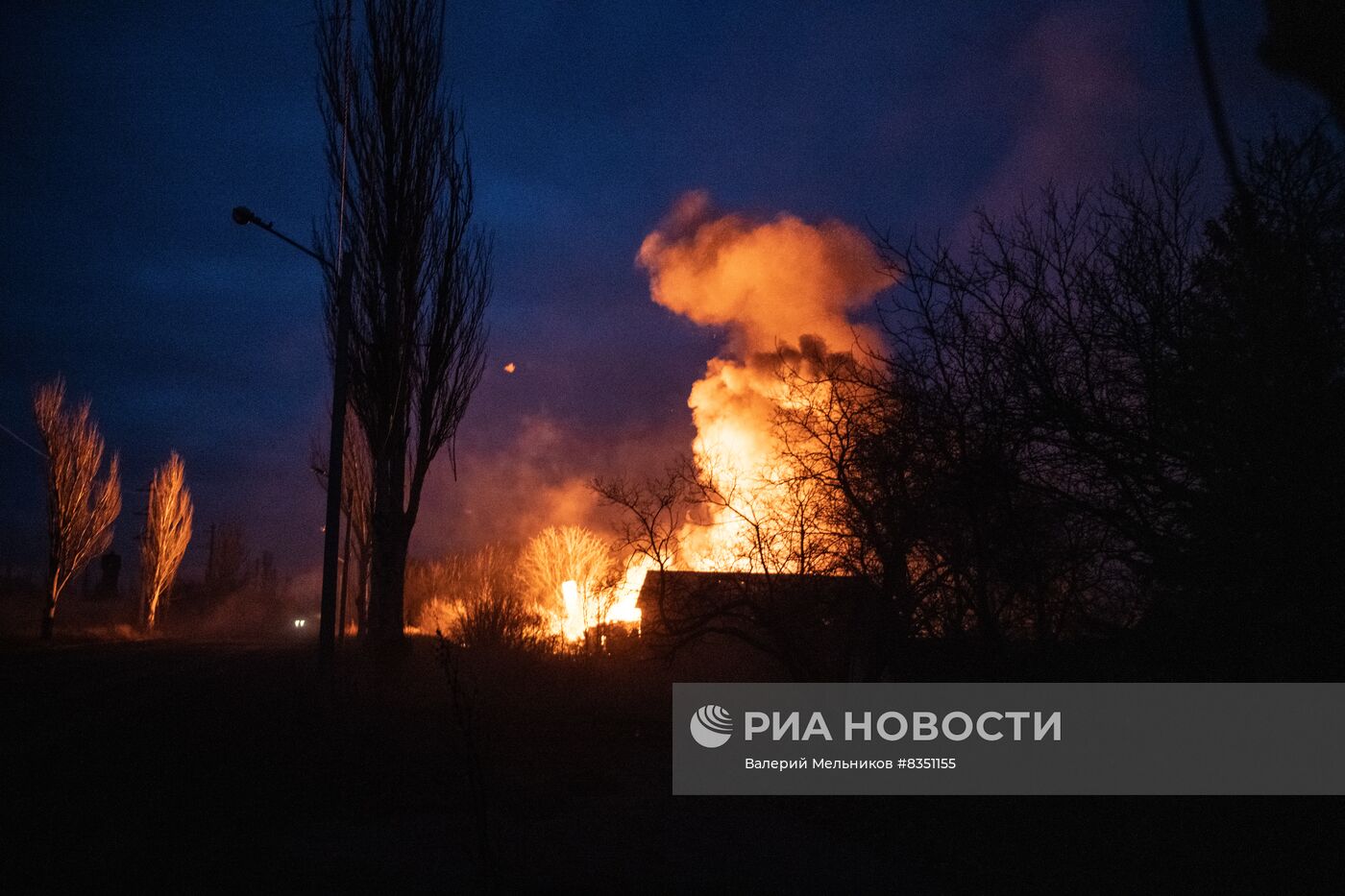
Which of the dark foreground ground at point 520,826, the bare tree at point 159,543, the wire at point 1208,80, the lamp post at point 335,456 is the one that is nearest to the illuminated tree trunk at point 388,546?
the lamp post at point 335,456

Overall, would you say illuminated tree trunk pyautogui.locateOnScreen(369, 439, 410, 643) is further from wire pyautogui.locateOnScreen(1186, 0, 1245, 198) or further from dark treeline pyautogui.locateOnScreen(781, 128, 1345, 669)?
wire pyautogui.locateOnScreen(1186, 0, 1245, 198)

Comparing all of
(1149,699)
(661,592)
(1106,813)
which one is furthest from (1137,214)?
(661,592)

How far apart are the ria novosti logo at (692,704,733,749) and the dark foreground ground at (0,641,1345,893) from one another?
0.64m

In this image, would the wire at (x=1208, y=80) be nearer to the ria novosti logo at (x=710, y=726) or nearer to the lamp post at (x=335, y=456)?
the ria novosti logo at (x=710, y=726)

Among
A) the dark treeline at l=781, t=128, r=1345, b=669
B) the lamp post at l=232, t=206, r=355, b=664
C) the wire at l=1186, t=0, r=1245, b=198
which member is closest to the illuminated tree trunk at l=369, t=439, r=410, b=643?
the lamp post at l=232, t=206, r=355, b=664

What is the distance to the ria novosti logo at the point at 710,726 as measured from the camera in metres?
8.16

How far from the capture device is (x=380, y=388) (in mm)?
17234

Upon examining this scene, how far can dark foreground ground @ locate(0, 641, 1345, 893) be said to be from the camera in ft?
19.1

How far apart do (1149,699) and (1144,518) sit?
1.40 m

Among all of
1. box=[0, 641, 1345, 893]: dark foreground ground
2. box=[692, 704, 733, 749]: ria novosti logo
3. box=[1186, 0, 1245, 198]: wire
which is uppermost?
box=[1186, 0, 1245, 198]: wire

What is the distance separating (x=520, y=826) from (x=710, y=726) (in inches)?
73.3

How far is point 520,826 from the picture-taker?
7312mm

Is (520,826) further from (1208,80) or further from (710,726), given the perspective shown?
(1208,80)

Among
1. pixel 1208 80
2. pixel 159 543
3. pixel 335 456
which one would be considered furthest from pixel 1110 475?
pixel 159 543
